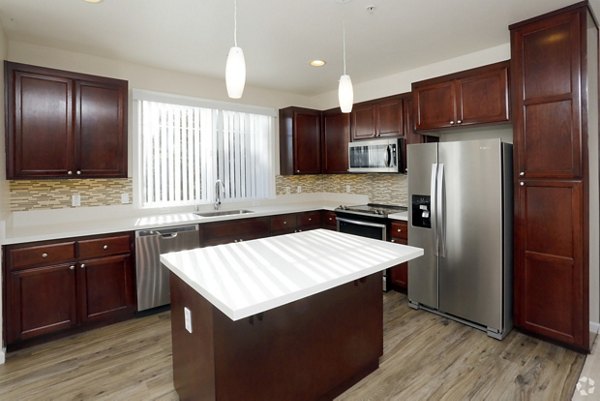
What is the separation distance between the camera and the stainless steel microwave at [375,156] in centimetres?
380

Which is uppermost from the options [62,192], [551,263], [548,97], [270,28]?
[270,28]

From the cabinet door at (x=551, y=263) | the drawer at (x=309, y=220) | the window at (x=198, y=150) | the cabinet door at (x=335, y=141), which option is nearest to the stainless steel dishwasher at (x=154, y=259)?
the window at (x=198, y=150)

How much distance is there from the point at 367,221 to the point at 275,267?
2.27 metres

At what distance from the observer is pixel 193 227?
3.37 m

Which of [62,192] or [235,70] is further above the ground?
[235,70]

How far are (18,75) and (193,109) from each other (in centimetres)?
164

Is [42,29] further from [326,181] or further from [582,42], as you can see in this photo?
[582,42]

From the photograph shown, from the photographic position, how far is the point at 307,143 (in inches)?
186

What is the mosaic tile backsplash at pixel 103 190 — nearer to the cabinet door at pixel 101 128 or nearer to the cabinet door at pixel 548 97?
the cabinet door at pixel 101 128

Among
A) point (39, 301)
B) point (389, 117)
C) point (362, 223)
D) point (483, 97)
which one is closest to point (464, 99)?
point (483, 97)

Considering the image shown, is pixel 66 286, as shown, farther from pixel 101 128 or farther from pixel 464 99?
pixel 464 99

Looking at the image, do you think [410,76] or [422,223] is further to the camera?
[410,76]

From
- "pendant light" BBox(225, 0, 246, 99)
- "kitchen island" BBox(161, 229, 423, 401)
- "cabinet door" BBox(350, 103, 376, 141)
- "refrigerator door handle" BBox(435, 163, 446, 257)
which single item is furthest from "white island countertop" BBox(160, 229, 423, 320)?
"cabinet door" BBox(350, 103, 376, 141)

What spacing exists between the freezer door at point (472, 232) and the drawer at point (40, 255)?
3.23 metres
